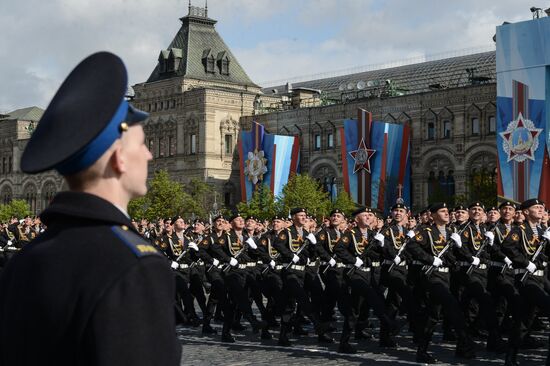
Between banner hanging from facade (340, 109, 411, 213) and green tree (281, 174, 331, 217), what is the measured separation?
2195mm

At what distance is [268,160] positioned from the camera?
2409 inches

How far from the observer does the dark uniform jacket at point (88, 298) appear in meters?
2.41

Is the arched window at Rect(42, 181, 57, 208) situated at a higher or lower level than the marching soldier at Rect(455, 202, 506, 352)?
higher

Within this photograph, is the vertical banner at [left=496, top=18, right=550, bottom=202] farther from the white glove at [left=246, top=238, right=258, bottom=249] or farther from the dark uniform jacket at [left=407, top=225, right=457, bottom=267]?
the dark uniform jacket at [left=407, top=225, right=457, bottom=267]

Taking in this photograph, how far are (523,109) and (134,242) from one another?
44.6 metres

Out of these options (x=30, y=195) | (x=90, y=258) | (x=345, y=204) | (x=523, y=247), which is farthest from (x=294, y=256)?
(x=30, y=195)

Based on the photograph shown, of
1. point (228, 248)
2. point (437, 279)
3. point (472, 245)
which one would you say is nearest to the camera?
point (437, 279)

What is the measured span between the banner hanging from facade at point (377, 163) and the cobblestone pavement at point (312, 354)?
125 ft

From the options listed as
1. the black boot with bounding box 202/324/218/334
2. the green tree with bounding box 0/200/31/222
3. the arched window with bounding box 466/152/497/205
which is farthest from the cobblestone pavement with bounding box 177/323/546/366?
the green tree with bounding box 0/200/31/222

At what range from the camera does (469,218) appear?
50.8ft

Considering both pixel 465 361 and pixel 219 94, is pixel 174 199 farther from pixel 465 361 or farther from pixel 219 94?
pixel 465 361

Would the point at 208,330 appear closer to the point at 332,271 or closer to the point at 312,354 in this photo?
the point at 332,271

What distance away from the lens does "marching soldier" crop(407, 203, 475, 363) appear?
12953 mm

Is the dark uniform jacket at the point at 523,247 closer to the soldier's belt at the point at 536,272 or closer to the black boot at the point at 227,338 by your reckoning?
the soldier's belt at the point at 536,272
